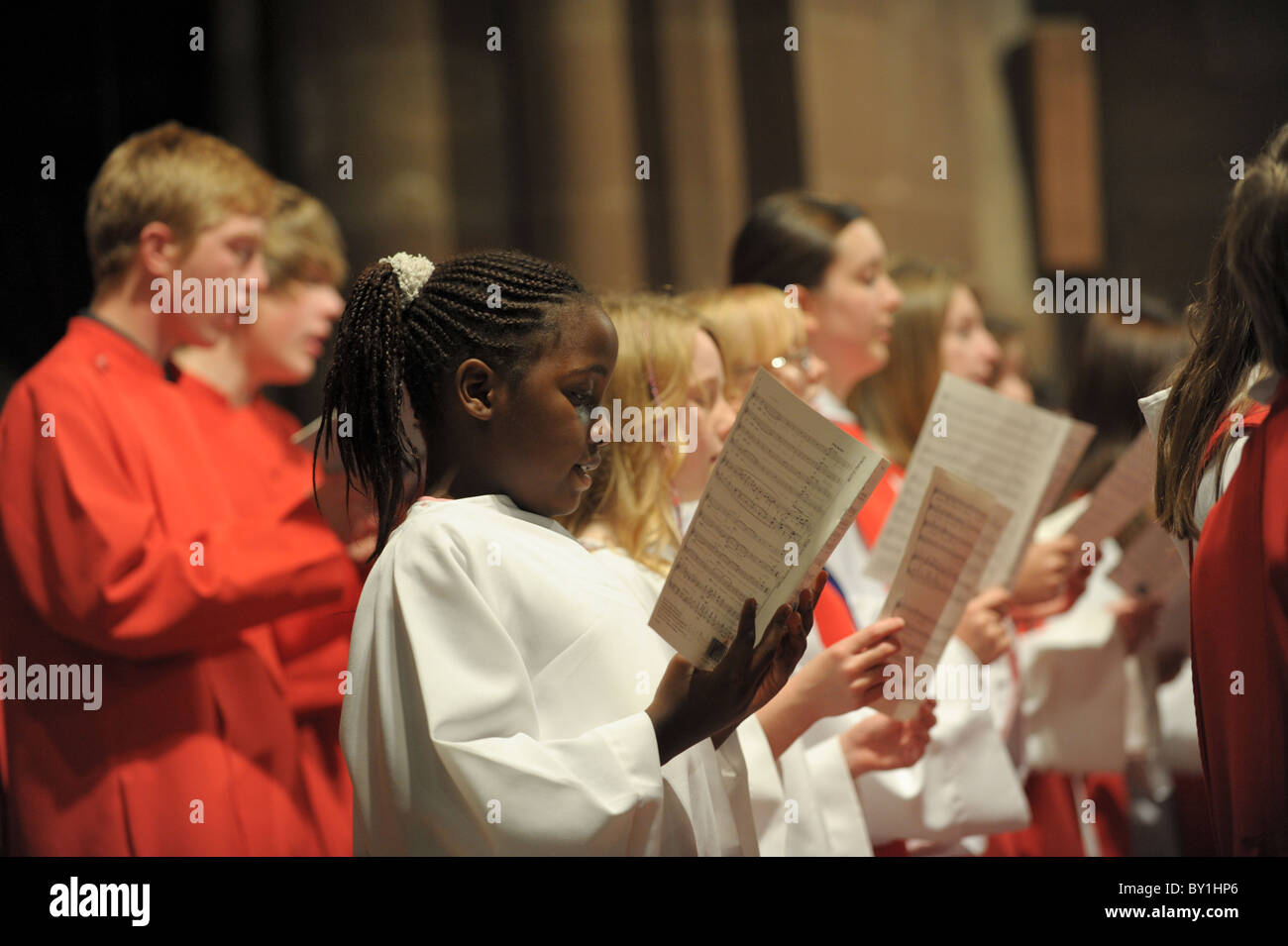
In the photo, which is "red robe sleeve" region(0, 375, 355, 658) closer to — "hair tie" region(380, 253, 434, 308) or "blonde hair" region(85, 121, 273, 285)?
"blonde hair" region(85, 121, 273, 285)

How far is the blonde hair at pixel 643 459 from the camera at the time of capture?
2463 millimetres

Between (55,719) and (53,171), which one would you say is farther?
(53,171)

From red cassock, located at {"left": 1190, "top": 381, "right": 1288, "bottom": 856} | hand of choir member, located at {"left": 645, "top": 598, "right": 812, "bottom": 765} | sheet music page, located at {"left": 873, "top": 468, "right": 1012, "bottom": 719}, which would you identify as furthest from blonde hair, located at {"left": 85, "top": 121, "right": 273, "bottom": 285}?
red cassock, located at {"left": 1190, "top": 381, "right": 1288, "bottom": 856}

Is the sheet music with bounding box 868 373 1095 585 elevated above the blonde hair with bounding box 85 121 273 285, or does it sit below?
below

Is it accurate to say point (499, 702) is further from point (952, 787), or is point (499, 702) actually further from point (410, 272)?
point (952, 787)

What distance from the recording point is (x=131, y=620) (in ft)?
8.54

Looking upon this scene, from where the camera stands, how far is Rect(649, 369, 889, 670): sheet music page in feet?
5.90

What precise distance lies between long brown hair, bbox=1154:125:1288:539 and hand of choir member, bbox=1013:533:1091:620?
1406mm

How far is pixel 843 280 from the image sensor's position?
3766 mm

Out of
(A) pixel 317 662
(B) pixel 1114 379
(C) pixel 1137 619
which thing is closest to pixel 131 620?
(A) pixel 317 662

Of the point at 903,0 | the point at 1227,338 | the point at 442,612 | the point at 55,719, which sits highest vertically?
the point at 903,0
